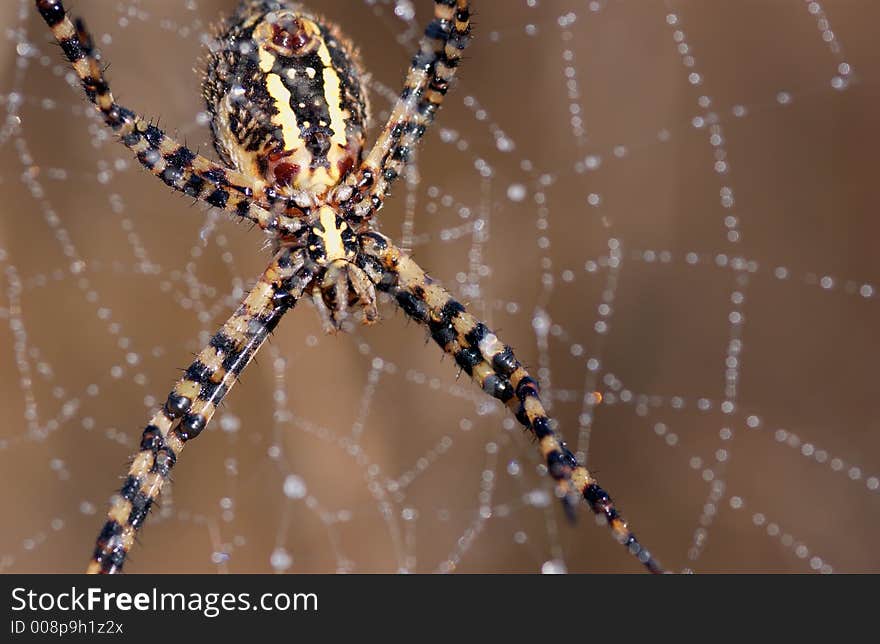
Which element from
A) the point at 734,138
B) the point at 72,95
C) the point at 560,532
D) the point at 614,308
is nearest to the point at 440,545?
the point at 560,532

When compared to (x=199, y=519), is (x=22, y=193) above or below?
above

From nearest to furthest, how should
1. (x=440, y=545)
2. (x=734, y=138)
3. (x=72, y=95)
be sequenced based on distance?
(x=72, y=95), (x=734, y=138), (x=440, y=545)

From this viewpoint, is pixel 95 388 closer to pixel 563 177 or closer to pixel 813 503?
pixel 563 177

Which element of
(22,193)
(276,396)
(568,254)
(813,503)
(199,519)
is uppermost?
(22,193)

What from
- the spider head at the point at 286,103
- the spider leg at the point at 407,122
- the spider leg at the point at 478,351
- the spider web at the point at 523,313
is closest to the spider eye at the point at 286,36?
the spider head at the point at 286,103

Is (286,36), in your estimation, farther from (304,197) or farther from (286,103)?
(304,197)
